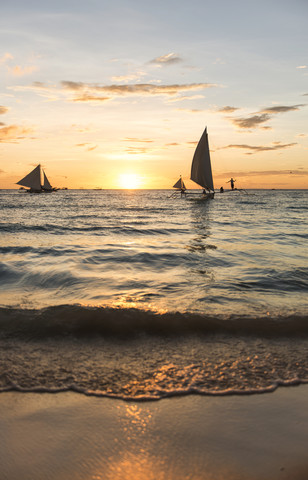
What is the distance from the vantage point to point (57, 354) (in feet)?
12.8

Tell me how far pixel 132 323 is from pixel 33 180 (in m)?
95.3

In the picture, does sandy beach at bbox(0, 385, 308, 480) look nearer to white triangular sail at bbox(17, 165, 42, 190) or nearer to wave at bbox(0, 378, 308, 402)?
wave at bbox(0, 378, 308, 402)

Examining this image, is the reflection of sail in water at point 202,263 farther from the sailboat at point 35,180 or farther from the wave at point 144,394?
the sailboat at point 35,180

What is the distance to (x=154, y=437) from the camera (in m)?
2.49

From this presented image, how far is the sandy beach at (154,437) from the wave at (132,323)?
58.9 inches

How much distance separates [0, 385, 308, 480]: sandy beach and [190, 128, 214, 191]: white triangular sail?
57343 mm

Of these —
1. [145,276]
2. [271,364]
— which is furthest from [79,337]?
[145,276]

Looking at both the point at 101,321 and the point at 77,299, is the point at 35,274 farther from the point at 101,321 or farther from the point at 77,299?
the point at 101,321

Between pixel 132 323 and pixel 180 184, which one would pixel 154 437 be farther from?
pixel 180 184

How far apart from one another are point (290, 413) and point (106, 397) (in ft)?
5.45

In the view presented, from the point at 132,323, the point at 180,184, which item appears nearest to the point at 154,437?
the point at 132,323

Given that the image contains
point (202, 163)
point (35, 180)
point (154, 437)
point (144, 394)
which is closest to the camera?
point (154, 437)

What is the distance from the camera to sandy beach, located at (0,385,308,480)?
220cm

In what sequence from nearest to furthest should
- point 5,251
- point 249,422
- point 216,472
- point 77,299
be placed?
point 216,472
point 249,422
point 77,299
point 5,251
